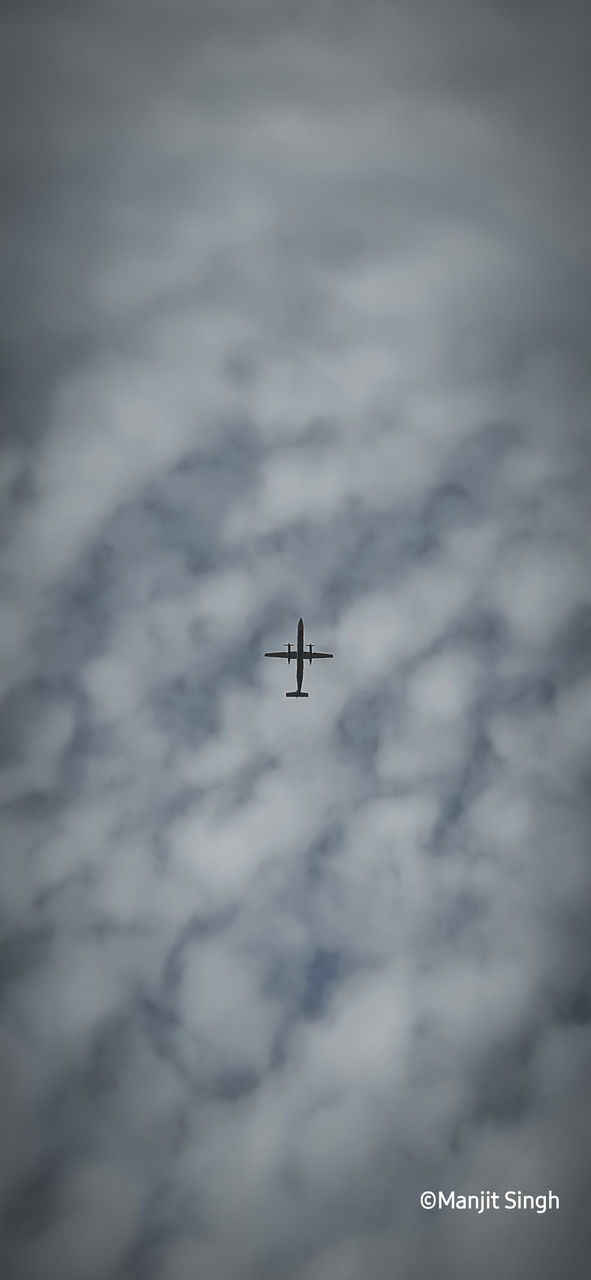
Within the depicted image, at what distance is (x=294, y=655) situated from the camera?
14012cm

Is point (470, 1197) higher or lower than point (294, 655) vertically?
lower

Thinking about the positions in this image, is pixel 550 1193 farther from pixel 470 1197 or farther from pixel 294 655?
pixel 294 655

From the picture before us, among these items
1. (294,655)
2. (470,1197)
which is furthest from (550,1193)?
(294,655)

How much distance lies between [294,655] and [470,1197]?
497ft

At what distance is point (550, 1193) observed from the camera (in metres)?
174

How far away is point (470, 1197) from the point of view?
590ft

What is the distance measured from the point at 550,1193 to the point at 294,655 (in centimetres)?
15142

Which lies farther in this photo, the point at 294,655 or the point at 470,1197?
the point at 470,1197

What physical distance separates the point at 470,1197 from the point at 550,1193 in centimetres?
2004

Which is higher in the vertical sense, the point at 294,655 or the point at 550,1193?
the point at 294,655

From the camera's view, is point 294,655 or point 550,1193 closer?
point 294,655
